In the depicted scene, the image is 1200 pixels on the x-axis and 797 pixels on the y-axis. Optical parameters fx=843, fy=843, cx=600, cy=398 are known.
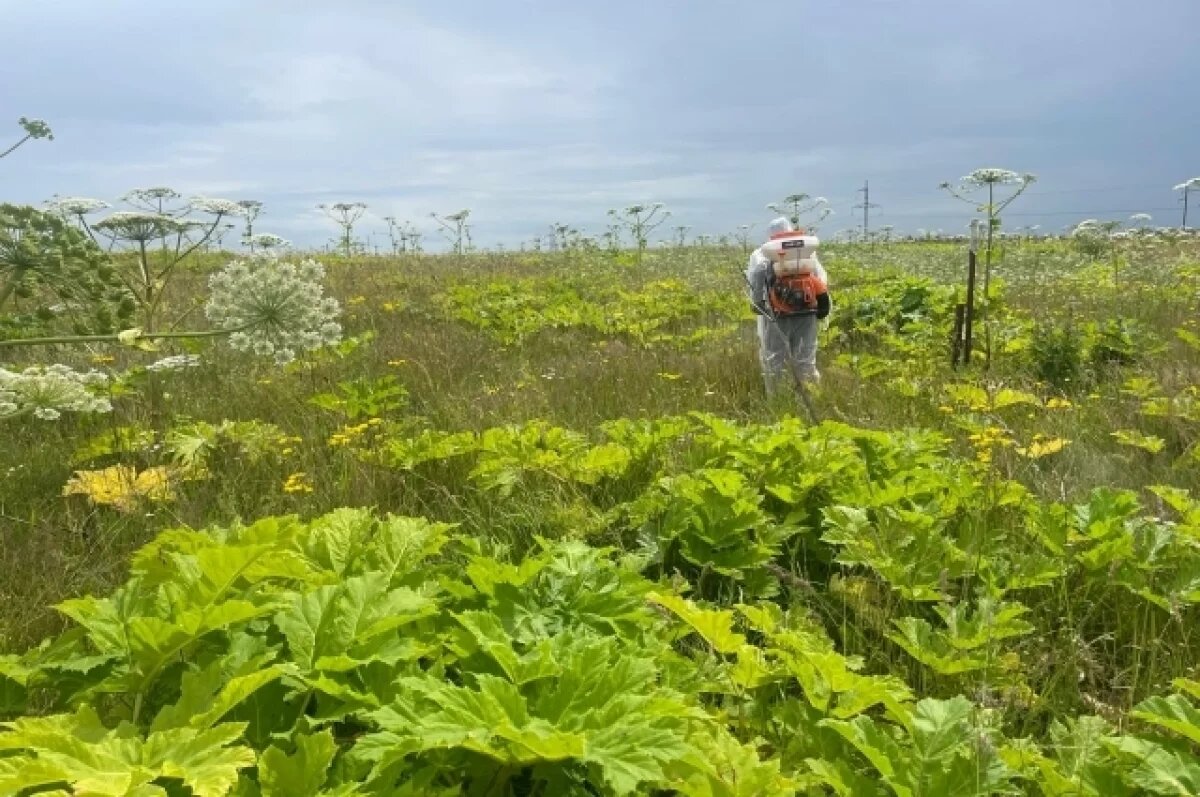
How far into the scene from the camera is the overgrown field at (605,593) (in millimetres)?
1664

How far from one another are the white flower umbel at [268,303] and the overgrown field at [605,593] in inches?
29.6

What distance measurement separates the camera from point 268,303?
3.77 m

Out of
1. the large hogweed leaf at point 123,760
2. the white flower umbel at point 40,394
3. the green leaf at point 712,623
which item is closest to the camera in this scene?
the large hogweed leaf at point 123,760

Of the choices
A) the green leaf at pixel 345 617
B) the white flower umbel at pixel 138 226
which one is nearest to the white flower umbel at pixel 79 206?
the white flower umbel at pixel 138 226

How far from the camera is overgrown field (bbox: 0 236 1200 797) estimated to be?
1664 mm

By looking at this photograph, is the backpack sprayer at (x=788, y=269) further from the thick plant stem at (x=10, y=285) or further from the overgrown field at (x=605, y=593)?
the thick plant stem at (x=10, y=285)

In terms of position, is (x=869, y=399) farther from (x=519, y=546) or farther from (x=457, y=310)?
(x=457, y=310)

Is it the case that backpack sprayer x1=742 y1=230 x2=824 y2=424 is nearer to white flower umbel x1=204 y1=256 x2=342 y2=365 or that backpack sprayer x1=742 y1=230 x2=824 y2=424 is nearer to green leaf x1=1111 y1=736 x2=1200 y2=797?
white flower umbel x1=204 y1=256 x2=342 y2=365

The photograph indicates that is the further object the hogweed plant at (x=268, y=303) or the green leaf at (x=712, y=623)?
the hogweed plant at (x=268, y=303)

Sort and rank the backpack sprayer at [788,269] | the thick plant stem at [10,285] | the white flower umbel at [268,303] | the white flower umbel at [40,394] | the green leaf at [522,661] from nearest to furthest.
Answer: the green leaf at [522,661] → the thick plant stem at [10,285] → the white flower umbel at [40,394] → the white flower umbel at [268,303] → the backpack sprayer at [788,269]

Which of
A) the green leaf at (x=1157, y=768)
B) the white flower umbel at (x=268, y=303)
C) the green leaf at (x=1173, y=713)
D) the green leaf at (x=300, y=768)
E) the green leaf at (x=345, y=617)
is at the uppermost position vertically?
the white flower umbel at (x=268, y=303)

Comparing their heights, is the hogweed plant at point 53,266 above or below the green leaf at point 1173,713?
above

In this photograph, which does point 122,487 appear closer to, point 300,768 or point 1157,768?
point 300,768

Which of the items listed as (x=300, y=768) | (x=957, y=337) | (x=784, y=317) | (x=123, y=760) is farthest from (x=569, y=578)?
(x=957, y=337)
